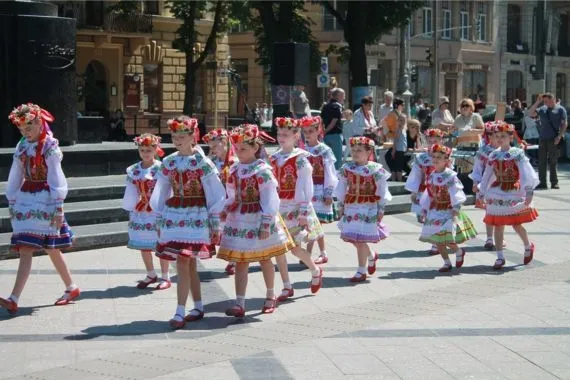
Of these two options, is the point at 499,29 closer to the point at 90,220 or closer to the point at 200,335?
the point at 90,220

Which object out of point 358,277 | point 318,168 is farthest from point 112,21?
point 358,277

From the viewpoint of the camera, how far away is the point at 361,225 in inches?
463

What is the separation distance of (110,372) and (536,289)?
206 inches

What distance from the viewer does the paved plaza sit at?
7.93 metres

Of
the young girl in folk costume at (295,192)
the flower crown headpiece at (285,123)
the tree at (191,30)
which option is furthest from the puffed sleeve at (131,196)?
the tree at (191,30)

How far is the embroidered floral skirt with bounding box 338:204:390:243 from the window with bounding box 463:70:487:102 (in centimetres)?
5236

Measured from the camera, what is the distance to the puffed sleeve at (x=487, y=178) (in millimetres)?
13117

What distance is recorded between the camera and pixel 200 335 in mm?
9078

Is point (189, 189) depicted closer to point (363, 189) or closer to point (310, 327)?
point (310, 327)

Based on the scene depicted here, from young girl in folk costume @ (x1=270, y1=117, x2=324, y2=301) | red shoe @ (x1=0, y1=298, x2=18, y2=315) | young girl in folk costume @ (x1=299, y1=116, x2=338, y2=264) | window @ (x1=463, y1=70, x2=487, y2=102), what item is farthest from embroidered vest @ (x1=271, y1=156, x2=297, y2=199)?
window @ (x1=463, y1=70, x2=487, y2=102)

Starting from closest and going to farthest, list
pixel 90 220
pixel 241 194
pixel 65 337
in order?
pixel 65 337
pixel 241 194
pixel 90 220

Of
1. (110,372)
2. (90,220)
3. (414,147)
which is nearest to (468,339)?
(110,372)

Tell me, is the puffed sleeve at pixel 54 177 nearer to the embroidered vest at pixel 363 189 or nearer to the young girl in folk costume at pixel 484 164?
the embroidered vest at pixel 363 189

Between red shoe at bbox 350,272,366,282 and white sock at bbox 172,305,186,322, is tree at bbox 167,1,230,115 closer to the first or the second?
red shoe at bbox 350,272,366,282
